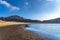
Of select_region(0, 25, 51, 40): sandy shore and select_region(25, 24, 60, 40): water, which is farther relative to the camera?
select_region(0, 25, 51, 40): sandy shore

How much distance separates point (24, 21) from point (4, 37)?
1.15ft

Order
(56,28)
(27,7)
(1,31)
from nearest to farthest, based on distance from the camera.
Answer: (56,28) < (27,7) < (1,31)

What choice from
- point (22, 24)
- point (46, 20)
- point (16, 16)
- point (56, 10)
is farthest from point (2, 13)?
point (56, 10)

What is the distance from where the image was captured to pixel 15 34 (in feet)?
5.20

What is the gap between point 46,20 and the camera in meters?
1.53

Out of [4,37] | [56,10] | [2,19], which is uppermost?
[56,10]

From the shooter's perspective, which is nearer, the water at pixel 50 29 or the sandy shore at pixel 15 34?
the water at pixel 50 29

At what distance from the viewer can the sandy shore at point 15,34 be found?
1565 mm

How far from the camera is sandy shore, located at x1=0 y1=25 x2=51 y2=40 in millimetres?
1565

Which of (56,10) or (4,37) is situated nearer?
(56,10)

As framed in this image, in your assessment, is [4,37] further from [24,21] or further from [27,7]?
[27,7]

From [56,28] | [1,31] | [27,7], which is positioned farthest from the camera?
[1,31]

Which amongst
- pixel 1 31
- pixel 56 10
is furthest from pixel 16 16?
pixel 56 10

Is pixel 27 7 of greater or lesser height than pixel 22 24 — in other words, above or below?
above
